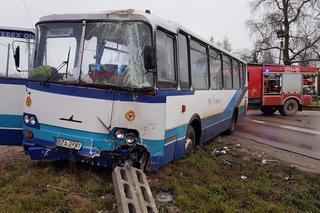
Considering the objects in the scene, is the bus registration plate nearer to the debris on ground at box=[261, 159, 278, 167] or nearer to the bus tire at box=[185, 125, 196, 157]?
the bus tire at box=[185, 125, 196, 157]

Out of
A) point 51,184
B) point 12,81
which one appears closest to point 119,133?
point 51,184

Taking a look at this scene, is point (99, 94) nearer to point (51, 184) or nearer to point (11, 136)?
point (51, 184)

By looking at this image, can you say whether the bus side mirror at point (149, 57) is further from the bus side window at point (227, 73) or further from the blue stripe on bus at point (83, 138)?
the bus side window at point (227, 73)

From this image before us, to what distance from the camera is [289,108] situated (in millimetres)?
25250

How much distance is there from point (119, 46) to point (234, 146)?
6207 mm

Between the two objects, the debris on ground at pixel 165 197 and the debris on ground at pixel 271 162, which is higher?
the debris on ground at pixel 165 197

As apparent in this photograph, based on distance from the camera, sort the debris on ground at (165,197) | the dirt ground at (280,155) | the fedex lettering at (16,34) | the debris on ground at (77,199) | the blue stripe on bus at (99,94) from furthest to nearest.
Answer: the dirt ground at (280,155)
the fedex lettering at (16,34)
the blue stripe on bus at (99,94)
the debris on ground at (165,197)
the debris on ground at (77,199)

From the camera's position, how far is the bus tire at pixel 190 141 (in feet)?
27.7

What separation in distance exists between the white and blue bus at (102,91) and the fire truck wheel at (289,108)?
758 inches

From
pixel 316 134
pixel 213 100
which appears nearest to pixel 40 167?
pixel 213 100

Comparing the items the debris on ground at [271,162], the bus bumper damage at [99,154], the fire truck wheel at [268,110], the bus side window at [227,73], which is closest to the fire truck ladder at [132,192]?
the bus bumper damage at [99,154]

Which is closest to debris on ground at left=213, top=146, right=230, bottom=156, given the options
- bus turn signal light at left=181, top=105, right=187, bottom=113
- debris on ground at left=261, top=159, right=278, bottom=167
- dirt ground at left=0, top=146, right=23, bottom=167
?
debris on ground at left=261, top=159, right=278, bottom=167

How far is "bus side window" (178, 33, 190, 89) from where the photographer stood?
7.78m

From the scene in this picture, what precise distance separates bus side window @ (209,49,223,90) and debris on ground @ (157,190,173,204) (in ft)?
15.2
